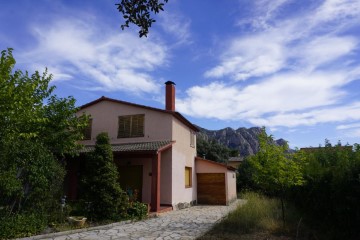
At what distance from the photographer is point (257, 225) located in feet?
34.1

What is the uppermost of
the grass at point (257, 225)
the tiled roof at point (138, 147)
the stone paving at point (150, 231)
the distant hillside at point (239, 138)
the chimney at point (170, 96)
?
the distant hillside at point (239, 138)

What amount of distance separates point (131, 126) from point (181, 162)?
3.84 meters

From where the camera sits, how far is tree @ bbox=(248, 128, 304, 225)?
33.7 feet

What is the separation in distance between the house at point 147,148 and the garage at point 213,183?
0.23ft

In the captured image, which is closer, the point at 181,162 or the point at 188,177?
the point at 181,162

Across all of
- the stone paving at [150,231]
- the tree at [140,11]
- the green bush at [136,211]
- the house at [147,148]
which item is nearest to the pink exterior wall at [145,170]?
the house at [147,148]

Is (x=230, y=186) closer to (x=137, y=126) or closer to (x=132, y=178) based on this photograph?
(x=132, y=178)

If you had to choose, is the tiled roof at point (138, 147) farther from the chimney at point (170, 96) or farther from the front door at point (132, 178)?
the chimney at point (170, 96)

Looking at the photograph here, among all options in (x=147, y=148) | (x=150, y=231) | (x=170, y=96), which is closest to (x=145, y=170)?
(x=147, y=148)

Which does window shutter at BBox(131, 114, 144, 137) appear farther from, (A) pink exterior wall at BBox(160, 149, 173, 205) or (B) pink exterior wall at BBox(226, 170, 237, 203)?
(B) pink exterior wall at BBox(226, 170, 237, 203)

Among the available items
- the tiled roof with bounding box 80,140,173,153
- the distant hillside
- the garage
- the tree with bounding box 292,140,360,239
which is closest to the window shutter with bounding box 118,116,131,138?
the tiled roof with bounding box 80,140,173,153

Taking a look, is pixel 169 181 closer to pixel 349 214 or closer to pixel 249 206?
pixel 249 206

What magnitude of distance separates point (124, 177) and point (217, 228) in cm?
911

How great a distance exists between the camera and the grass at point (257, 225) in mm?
9445
